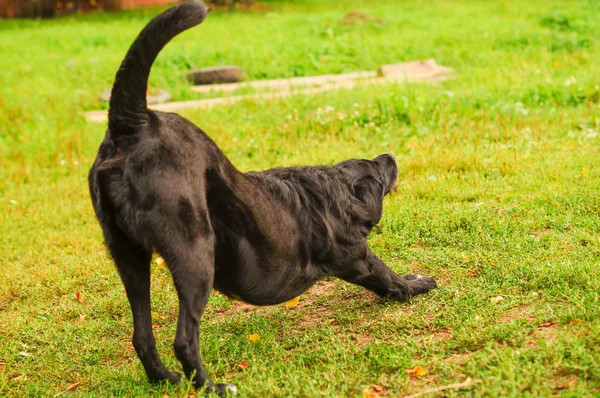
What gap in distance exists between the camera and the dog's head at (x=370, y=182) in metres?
4.73

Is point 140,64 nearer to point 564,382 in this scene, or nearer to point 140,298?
point 140,298

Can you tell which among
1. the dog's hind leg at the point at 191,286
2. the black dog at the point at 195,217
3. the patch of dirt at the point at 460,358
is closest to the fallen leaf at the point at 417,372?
the patch of dirt at the point at 460,358

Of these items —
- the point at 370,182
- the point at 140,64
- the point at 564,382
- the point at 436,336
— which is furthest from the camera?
the point at 370,182

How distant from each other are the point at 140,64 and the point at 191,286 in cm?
114

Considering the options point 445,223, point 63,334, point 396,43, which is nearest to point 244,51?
point 396,43

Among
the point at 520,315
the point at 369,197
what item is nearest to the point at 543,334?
the point at 520,315

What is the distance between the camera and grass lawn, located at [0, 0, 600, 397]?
3969 mm

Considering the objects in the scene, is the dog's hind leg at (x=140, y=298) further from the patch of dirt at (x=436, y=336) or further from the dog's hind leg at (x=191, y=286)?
the patch of dirt at (x=436, y=336)

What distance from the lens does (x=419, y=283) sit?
4867mm

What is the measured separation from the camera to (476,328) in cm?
416

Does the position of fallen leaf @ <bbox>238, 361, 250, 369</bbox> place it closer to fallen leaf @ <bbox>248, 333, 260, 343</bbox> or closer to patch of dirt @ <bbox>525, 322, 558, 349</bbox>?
fallen leaf @ <bbox>248, 333, 260, 343</bbox>

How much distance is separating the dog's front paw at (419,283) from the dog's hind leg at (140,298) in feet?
5.49

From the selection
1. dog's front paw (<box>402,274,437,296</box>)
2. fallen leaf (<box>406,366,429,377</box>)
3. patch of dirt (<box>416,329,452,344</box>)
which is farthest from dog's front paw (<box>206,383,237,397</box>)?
dog's front paw (<box>402,274,437,296</box>)

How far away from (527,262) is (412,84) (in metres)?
5.75
